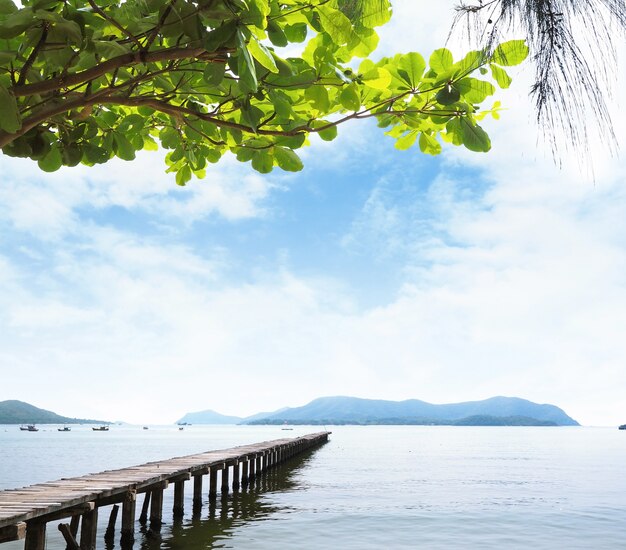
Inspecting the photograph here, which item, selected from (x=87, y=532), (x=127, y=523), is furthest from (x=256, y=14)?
(x=127, y=523)

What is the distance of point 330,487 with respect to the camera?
2572 centimetres

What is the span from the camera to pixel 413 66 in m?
3.01

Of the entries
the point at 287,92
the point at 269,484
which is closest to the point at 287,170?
the point at 287,92

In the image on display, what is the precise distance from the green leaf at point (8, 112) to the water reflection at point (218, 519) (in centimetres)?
1248

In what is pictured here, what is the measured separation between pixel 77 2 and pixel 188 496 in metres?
23.1

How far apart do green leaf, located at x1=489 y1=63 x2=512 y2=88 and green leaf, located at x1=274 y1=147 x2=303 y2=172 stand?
125 centimetres

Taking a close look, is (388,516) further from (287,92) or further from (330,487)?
(287,92)

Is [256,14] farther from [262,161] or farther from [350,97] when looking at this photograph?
[262,161]

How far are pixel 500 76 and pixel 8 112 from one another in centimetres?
218

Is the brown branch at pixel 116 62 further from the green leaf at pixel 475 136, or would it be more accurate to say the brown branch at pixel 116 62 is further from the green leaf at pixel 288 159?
the green leaf at pixel 475 136

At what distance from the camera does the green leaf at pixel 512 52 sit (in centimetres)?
280

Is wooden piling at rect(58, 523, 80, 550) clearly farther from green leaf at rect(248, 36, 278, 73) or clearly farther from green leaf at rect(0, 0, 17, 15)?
green leaf at rect(248, 36, 278, 73)

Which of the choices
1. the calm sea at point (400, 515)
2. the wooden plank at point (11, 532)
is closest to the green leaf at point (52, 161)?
the wooden plank at point (11, 532)

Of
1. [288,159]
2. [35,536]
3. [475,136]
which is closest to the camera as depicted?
[475,136]
